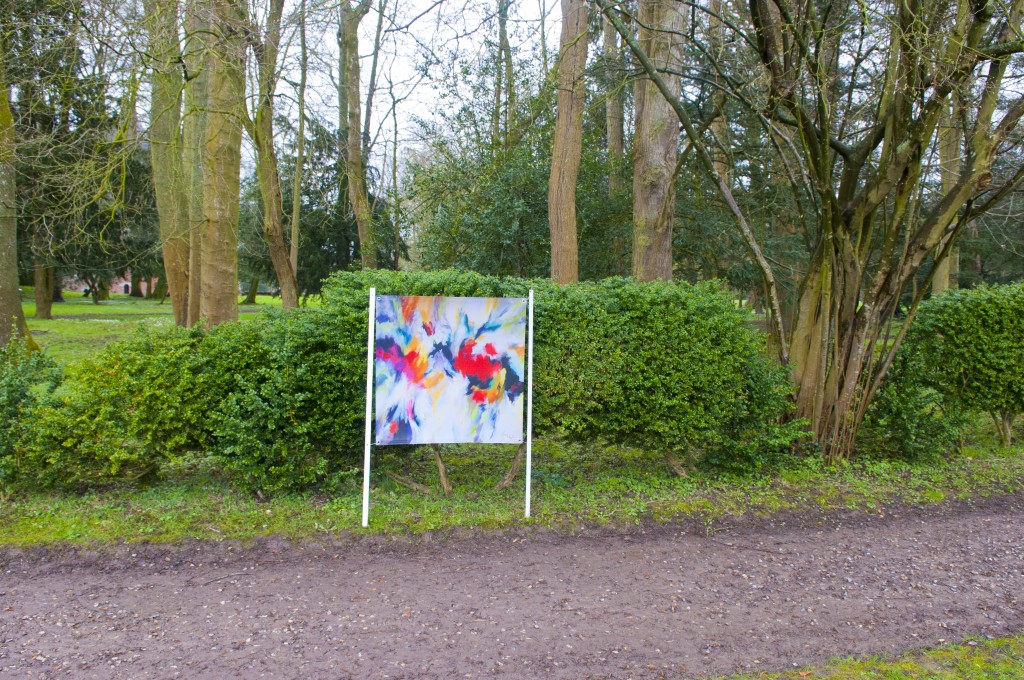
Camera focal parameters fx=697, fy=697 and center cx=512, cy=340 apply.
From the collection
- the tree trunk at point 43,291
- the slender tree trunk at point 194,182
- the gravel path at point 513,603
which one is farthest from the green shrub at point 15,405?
the tree trunk at point 43,291

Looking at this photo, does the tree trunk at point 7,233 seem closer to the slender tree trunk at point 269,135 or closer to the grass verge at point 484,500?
the slender tree trunk at point 269,135

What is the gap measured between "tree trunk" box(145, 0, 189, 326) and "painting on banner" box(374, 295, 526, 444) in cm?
445

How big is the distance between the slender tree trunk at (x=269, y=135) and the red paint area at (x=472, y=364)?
228 inches

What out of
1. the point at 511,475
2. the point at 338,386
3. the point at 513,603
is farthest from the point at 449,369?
the point at 513,603

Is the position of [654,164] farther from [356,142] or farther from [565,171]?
[356,142]

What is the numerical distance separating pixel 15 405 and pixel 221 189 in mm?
5018

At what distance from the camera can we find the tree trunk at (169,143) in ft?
24.5

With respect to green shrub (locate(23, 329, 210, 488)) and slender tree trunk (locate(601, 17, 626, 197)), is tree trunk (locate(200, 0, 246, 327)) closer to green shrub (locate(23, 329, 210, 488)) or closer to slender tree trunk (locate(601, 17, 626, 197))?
green shrub (locate(23, 329, 210, 488))

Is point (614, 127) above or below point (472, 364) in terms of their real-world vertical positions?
above

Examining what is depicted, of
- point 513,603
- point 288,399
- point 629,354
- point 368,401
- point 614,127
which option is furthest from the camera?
point 614,127

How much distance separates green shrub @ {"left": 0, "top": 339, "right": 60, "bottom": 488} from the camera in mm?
5508

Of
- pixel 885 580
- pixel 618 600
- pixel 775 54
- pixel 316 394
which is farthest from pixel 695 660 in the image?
pixel 775 54

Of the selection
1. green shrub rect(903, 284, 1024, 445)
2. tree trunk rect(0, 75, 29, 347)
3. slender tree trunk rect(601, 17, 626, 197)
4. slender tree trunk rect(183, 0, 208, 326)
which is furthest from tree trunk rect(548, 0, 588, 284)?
tree trunk rect(0, 75, 29, 347)

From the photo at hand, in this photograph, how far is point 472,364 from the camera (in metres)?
5.50
